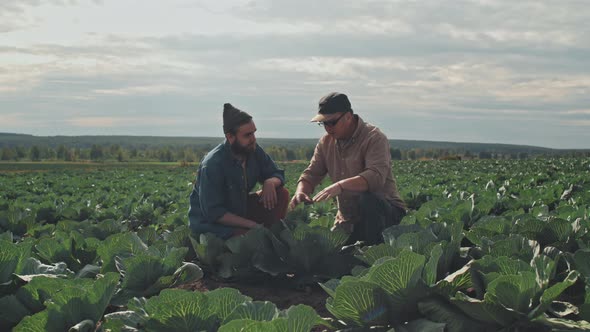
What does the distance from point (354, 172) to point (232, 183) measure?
111cm

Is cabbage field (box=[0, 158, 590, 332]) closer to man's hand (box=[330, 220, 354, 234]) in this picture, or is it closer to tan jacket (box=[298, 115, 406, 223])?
man's hand (box=[330, 220, 354, 234])

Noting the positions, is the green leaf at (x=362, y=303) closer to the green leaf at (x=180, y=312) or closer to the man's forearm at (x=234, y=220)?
the green leaf at (x=180, y=312)

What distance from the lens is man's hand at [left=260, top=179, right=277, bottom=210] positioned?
4.93 meters

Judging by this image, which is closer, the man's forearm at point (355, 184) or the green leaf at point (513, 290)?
the green leaf at point (513, 290)

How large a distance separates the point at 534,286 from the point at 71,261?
3.12 metres

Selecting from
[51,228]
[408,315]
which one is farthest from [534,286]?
[51,228]

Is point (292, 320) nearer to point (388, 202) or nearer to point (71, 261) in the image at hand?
point (71, 261)

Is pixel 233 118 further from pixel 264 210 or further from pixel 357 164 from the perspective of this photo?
pixel 357 164

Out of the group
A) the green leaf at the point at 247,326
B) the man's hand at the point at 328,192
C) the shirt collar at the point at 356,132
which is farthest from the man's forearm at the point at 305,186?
the green leaf at the point at 247,326

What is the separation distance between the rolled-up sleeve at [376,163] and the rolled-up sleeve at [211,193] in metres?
1.16

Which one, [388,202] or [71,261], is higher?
[388,202]

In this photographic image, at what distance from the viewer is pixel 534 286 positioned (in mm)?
2574

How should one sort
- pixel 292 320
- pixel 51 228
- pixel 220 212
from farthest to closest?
pixel 51 228 → pixel 220 212 → pixel 292 320

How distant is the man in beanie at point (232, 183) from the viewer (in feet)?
15.3
